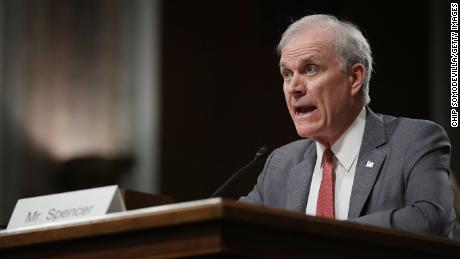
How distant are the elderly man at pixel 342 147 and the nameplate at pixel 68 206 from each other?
0.90 meters

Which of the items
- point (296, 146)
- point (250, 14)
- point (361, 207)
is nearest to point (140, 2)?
point (250, 14)

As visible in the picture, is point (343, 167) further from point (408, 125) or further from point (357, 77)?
point (357, 77)

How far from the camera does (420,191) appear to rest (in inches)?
100

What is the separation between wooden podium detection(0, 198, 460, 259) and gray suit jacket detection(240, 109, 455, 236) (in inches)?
16.2

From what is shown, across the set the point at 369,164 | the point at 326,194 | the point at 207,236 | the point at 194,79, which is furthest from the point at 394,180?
the point at 194,79

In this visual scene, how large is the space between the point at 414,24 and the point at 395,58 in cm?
27

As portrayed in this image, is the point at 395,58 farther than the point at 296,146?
Yes

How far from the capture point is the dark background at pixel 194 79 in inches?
216

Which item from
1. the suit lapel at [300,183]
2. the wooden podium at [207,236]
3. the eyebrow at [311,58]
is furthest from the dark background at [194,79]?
the wooden podium at [207,236]

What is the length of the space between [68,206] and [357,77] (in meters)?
1.32

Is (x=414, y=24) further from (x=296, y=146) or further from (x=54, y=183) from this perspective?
(x=296, y=146)

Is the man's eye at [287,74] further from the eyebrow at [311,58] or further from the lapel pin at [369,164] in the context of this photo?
the lapel pin at [369,164]

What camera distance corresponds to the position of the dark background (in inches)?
216

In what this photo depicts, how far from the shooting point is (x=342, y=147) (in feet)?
9.40
